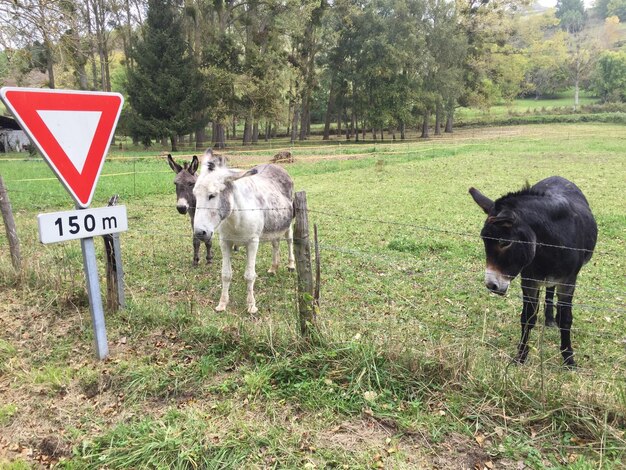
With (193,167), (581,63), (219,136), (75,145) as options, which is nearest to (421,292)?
(193,167)

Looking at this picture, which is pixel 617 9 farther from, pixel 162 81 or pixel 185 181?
pixel 185 181

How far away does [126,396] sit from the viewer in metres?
3.29

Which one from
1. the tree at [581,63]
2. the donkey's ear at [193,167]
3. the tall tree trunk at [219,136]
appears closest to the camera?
the donkey's ear at [193,167]

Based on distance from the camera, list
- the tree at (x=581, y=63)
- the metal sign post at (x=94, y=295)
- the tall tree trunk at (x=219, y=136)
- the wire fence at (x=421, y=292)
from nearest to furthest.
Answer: the metal sign post at (x=94, y=295) < the wire fence at (x=421, y=292) < the tall tree trunk at (x=219, y=136) < the tree at (x=581, y=63)

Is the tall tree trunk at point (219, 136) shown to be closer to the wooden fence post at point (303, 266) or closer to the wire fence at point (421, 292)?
the wire fence at point (421, 292)

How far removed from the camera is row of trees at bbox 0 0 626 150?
109 feet

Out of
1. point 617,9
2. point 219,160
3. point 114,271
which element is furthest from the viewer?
point 617,9

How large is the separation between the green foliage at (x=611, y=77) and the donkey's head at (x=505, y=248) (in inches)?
3401

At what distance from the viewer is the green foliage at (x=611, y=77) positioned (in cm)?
7249

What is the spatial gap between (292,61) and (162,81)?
48.7 ft

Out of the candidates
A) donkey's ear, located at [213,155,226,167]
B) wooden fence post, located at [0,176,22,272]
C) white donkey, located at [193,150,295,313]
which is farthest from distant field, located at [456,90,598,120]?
wooden fence post, located at [0,176,22,272]

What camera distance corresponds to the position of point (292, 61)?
42594mm

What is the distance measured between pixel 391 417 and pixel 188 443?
136 centimetres

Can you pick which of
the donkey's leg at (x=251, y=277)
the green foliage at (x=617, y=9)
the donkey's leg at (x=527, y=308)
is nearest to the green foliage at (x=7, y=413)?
the donkey's leg at (x=251, y=277)
